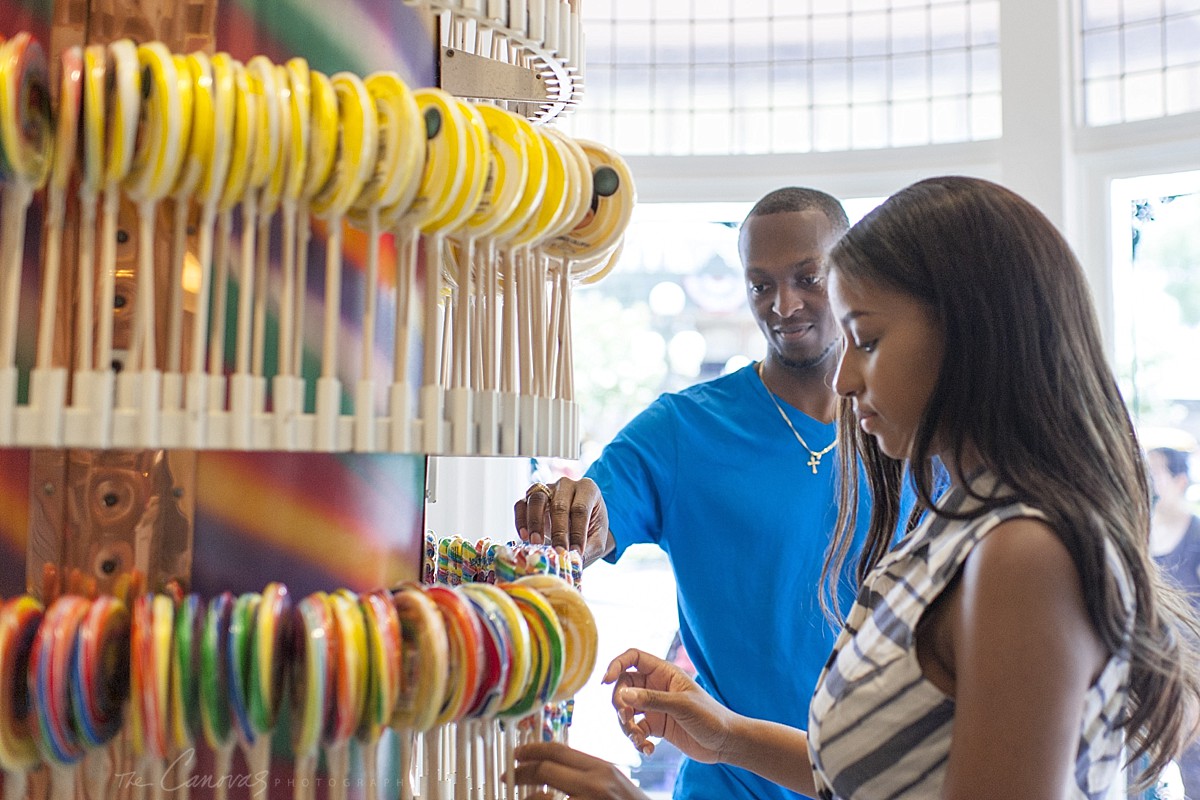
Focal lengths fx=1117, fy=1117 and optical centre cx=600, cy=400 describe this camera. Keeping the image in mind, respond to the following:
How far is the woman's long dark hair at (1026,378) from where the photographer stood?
0.98 metres

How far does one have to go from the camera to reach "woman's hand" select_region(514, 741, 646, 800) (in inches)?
37.4

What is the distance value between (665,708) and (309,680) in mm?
724

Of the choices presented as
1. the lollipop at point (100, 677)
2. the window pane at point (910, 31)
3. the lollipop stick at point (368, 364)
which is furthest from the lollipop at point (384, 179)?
the window pane at point (910, 31)

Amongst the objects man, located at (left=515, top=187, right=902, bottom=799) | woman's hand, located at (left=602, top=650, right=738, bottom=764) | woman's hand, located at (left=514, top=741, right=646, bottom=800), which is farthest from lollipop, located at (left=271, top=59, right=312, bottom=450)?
man, located at (left=515, top=187, right=902, bottom=799)

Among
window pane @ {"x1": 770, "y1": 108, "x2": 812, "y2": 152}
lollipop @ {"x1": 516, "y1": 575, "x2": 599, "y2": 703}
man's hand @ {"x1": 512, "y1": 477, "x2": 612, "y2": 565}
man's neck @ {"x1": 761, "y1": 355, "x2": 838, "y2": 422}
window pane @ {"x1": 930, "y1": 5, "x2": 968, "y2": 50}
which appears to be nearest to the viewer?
lollipop @ {"x1": 516, "y1": 575, "x2": 599, "y2": 703}

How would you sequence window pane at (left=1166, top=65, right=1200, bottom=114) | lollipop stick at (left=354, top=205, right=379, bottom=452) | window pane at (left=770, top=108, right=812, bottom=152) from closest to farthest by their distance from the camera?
lollipop stick at (left=354, top=205, right=379, bottom=452), window pane at (left=1166, top=65, right=1200, bottom=114), window pane at (left=770, top=108, right=812, bottom=152)

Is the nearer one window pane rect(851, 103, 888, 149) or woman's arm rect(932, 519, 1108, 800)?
woman's arm rect(932, 519, 1108, 800)

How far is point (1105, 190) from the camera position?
263 cm

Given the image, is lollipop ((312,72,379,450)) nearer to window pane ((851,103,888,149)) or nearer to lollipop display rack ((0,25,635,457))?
lollipop display rack ((0,25,635,457))

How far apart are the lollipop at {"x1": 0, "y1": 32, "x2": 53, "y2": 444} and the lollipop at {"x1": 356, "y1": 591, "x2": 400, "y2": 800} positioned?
0.27 metres

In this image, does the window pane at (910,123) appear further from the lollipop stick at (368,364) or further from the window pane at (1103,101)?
the lollipop stick at (368,364)

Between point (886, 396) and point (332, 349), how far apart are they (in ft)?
1.71

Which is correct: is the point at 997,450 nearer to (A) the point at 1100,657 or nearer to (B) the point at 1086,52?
(A) the point at 1100,657

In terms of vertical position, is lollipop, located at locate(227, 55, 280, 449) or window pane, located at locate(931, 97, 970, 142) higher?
window pane, located at locate(931, 97, 970, 142)
